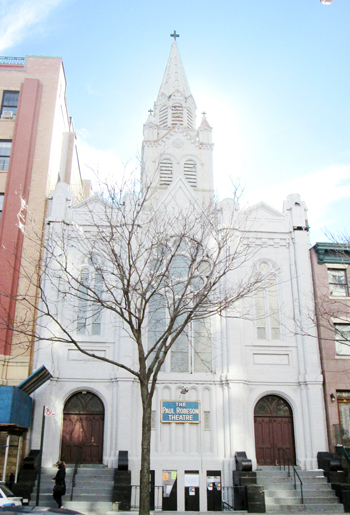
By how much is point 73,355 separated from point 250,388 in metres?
7.47

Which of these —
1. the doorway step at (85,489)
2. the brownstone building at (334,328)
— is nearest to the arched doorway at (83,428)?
the doorway step at (85,489)

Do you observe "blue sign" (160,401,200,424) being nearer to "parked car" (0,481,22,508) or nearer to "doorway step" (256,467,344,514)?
"doorway step" (256,467,344,514)

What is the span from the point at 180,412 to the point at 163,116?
33.1m

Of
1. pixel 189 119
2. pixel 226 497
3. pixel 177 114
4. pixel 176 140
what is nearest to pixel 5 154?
pixel 226 497

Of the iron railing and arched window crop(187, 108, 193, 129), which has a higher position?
arched window crop(187, 108, 193, 129)

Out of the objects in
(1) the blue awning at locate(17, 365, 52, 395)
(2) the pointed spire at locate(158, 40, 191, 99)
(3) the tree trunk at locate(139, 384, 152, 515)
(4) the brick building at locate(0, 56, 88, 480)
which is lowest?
(3) the tree trunk at locate(139, 384, 152, 515)

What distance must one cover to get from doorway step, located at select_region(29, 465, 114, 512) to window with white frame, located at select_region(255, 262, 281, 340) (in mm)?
8536

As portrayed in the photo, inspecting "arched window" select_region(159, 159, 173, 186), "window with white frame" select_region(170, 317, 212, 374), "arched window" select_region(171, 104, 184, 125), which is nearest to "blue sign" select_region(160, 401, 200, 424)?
"window with white frame" select_region(170, 317, 212, 374)

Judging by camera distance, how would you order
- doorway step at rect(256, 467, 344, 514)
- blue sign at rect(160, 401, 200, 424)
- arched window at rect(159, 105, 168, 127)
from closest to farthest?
doorway step at rect(256, 467, 344, 514) < blue sign at rect(160, 401, 200, 424) < arched window at rect(159, 105, 168, 127)

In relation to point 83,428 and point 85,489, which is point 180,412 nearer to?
point 83,428

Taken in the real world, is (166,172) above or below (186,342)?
above

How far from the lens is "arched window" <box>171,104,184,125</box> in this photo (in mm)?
46125

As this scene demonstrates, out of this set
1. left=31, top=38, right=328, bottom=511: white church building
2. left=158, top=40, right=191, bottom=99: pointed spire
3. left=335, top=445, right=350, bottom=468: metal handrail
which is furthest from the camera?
left=158, top=40, right=191, bottom=99: pointed spire

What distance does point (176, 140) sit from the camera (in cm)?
4256
